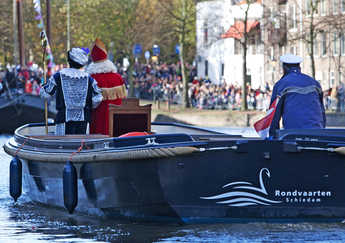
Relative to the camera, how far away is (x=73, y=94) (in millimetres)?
9656

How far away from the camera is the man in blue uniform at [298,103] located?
809cm

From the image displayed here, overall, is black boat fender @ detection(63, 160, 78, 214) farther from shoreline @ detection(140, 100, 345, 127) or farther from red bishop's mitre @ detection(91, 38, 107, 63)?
shoreline @ detection(140, 100, 345, 127)

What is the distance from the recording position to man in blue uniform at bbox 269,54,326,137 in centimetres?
809

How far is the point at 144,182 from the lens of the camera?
7488 mm

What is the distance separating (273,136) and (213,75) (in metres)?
50.3

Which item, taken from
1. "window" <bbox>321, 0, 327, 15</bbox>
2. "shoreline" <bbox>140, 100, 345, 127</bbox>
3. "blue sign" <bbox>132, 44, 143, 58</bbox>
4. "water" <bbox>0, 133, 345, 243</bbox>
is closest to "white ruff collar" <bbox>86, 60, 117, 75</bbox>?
"water" <bbox>0, 133, 345, 243</bbox>

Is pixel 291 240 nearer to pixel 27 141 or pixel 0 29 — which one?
pixel 27 141

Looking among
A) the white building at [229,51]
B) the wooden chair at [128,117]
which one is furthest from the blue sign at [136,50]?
the wooden chair at [128,117]

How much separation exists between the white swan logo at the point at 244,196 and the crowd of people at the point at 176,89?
20.2 m

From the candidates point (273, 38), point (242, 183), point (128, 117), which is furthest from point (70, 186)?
point (273, 38)

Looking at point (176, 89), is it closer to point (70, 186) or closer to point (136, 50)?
point (136, 50)

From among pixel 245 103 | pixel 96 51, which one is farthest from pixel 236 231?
pixel 245 103

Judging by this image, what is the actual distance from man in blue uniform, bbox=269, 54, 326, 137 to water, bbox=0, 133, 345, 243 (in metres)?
1.21

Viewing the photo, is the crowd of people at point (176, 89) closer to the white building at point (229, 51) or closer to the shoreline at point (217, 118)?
the shoreline at point (217, 118)
